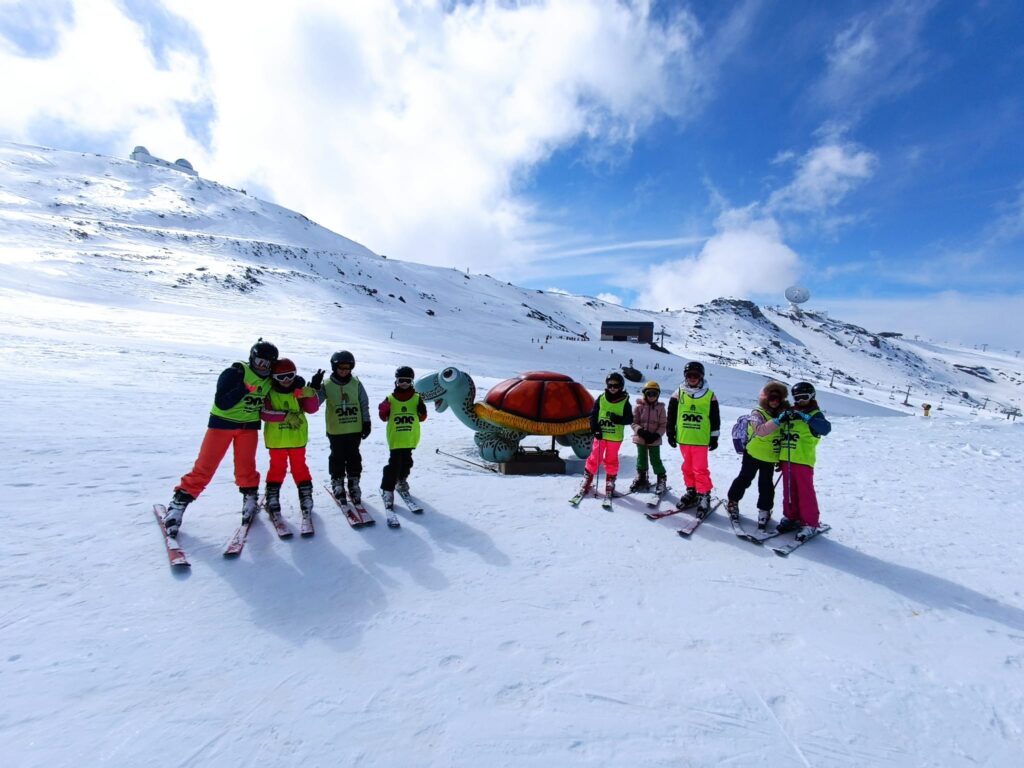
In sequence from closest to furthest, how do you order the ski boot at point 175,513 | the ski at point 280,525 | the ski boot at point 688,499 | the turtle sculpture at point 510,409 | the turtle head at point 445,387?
the ski boot at point 175,513 < the ski at point 280,525 < the ski boot at point 688,499 < the turtle head at point 445,387 < the turtle sculpture at point 510,409

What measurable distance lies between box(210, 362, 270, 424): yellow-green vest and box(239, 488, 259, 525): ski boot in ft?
2.31

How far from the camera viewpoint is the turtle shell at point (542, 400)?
7.88m

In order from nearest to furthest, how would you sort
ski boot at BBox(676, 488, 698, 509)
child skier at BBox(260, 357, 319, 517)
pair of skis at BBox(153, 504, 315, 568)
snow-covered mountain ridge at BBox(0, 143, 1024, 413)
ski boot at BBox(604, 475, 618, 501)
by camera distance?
pair of skis at BBox(153, 504, 315, 568) → child skier at BBox(260, 357, 319, 517) → ski boot at BBox(676, 488, 698, 509) → ski boot at BBox(604, 475, 618, 501) → snow-covered mountain ridge at BBox(0, 143, 1024, 413)

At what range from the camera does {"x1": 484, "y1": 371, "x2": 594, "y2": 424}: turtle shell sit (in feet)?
25.8

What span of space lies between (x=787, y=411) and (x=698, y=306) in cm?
13326

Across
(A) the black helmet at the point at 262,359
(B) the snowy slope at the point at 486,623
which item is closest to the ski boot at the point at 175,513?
(B) the snowy slope at the point at 486,623

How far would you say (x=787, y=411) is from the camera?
5.11m

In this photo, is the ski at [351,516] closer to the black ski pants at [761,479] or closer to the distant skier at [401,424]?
the distant skier at [401,424]

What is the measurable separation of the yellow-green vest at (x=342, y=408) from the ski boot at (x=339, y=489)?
542 millimetres

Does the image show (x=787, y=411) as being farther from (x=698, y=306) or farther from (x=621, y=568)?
(x=698, y=306)

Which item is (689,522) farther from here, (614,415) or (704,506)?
(614,415)

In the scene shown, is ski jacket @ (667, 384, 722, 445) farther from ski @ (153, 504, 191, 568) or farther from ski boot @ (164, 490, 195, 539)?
ski boot @ (164, 490, 195, 539)

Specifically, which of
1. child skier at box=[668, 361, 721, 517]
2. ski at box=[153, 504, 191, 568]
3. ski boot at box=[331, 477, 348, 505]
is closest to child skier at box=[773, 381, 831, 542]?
child skier at box=[668, 361, 721, 517]

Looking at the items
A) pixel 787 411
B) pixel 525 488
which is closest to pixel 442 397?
pixel 525 488
